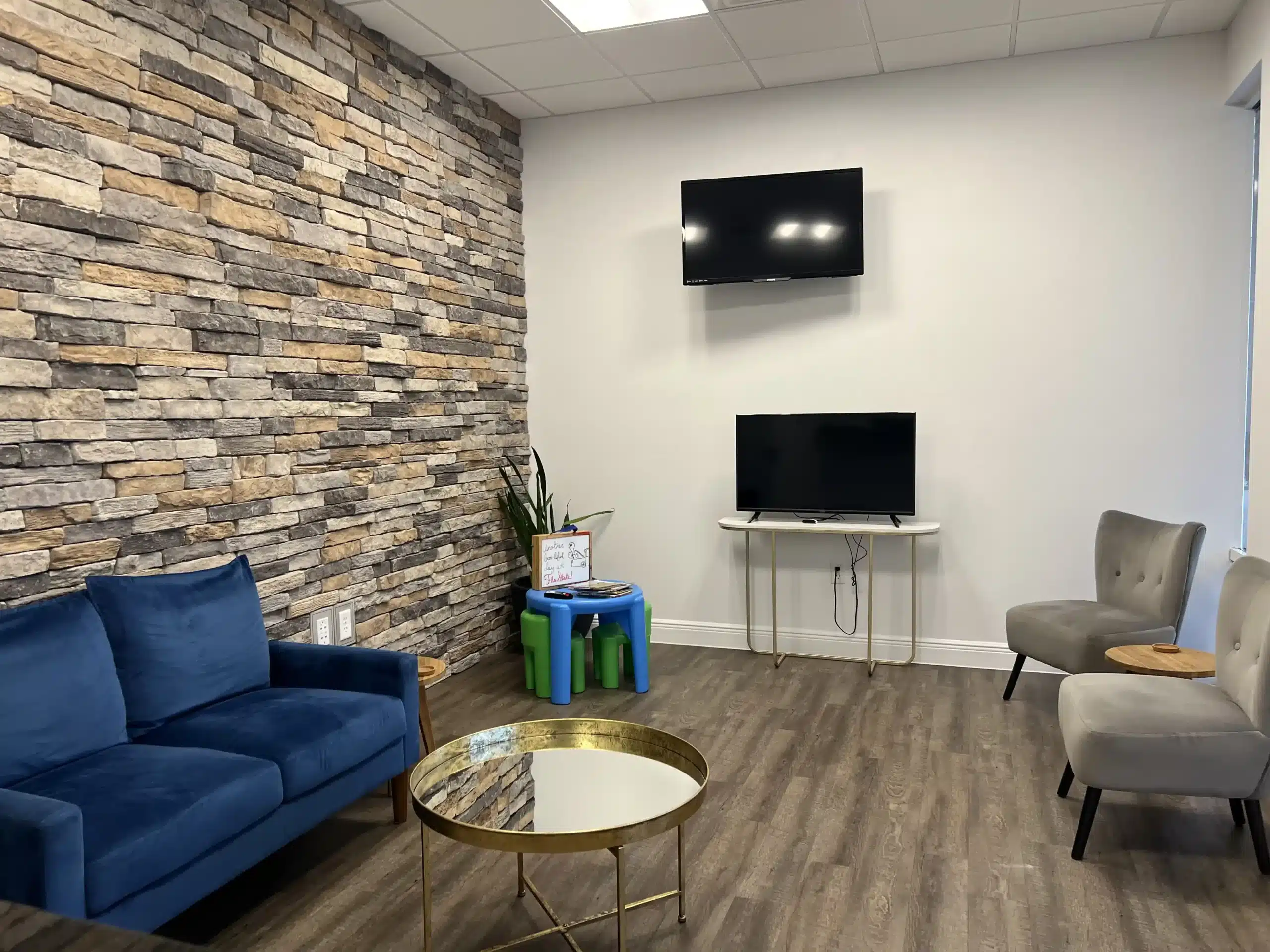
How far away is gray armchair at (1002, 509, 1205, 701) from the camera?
12.0 feet

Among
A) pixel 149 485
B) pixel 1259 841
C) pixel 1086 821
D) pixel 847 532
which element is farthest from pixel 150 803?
pixel 847 532

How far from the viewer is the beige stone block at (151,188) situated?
2836 millimetres

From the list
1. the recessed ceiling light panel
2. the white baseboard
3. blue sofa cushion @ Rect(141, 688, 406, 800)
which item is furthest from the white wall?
blue sofa cushion @ Rect(141, 688, 406, 800)

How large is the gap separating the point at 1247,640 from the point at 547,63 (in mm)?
3723

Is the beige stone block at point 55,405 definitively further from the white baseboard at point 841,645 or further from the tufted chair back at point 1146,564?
the tufted chair back at point 1146,564

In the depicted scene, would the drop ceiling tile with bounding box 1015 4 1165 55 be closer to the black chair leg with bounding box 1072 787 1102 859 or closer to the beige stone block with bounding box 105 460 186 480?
the black chair leg with bounding box 1072 787 1102 859

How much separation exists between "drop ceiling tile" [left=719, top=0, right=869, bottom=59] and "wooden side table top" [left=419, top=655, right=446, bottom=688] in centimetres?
291

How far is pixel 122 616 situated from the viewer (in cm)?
261

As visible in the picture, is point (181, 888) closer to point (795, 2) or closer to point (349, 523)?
point (349, 523)

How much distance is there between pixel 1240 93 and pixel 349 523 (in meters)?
4.23

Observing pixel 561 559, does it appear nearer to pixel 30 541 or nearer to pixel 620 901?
pixel 30 541

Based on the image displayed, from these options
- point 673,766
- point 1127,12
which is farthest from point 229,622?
point 1127,12

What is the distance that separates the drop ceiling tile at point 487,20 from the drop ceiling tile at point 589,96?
0.65m

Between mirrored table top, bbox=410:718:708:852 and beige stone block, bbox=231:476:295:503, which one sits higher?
beige stone block, bbox=231:476:295:503
